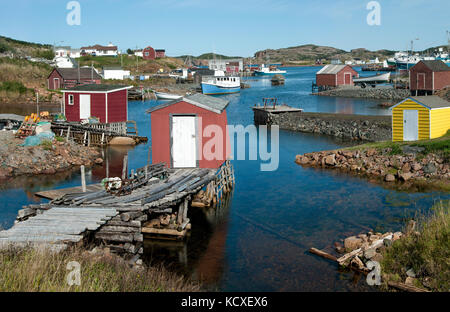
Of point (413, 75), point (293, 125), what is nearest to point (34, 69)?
point (293, 125)

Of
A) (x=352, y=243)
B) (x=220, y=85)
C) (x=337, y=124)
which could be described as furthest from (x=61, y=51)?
(x=352, y=243)

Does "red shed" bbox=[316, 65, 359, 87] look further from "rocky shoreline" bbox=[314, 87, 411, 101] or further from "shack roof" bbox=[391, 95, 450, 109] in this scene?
"shack roof" bbox=[391, 95, 450, 109]

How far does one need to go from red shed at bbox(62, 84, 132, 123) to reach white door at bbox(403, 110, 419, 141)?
70.4 feet

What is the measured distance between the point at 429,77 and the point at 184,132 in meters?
51.0

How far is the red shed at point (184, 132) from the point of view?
20734 mm

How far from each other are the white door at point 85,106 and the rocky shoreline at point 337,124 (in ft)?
63.7

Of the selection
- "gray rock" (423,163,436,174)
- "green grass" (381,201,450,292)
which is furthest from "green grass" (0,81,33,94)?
"green grass" (381,201,450,292)

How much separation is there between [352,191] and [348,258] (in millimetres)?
9214

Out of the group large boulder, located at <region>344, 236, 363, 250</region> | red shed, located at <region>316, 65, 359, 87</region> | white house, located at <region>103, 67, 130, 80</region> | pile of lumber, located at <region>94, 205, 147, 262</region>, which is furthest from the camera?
white house, located at <region>103, 67, 130, 80</region>

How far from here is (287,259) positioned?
48.2 ft

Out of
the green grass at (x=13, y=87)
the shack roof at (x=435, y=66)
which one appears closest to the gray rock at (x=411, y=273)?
the shack roof at (x=435, y=66)

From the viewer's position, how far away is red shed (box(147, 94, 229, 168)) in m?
20.7
